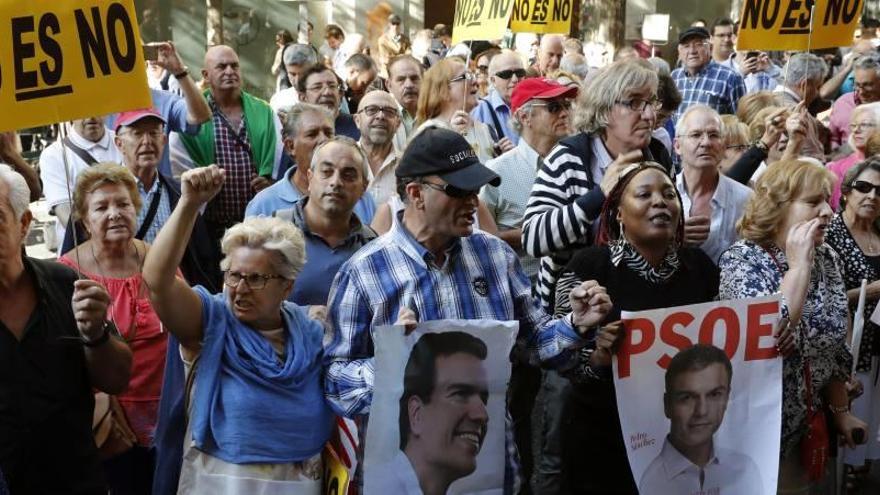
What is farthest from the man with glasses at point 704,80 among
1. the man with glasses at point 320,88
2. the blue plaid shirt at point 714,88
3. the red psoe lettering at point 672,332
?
the red psoe lettering at point 672,332

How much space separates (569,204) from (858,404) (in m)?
2.25

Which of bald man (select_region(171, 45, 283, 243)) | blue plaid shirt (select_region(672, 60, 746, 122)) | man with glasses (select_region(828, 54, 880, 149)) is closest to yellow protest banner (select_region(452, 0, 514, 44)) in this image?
bald man (select_region(171, 45, 283, 243))

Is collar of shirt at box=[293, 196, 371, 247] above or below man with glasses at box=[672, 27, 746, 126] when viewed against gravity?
below

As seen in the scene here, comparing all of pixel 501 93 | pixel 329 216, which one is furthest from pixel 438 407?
pixel 501 93

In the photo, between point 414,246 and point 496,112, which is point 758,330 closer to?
point 414,246

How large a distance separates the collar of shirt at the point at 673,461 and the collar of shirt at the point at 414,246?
1046mm

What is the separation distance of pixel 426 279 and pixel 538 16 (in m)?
6.57

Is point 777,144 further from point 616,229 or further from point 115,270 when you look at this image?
point 115,270

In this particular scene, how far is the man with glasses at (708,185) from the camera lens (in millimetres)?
5998

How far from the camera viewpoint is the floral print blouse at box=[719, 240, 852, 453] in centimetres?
497

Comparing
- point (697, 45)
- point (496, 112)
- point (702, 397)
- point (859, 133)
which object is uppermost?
point (697, 45)

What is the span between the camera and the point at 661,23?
23.7 metres

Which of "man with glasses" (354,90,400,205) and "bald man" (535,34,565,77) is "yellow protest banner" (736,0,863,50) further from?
"bald man" (535,34,565,77)

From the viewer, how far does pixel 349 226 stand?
5723mm
